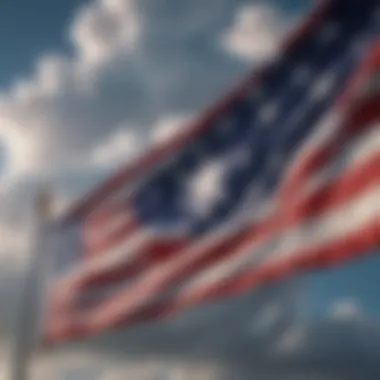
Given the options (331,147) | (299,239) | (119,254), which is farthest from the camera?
(119,254)

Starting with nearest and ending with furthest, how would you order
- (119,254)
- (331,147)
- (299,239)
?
(299,239), (331,147), (119,254)

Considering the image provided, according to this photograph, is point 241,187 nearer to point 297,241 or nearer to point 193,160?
point 193,160

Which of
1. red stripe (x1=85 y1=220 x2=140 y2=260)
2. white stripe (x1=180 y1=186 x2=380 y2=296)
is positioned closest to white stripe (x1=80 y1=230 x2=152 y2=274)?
red stripe (x1=85 y1=220 x2=140 y2=260)

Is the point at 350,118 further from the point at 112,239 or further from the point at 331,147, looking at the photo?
the point at 112,239

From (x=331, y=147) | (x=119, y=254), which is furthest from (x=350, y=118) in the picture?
(x=119, y=254)

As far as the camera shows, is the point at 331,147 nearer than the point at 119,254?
Yes

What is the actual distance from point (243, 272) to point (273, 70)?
3431 mm

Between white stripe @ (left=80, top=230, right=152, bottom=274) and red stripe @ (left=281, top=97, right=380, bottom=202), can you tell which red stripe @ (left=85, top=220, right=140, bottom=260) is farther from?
red stripe @ (left=281, top=97, right=380, bottom=202)

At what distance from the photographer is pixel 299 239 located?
47.6 feet

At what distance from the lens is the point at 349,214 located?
1382 cm

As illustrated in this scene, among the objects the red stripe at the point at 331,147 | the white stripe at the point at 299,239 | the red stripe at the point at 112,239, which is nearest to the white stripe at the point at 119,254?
the red stripe at the point at 112,239

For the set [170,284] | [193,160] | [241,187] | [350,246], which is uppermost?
[193,160]

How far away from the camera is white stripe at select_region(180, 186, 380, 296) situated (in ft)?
44.5

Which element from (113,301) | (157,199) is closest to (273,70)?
(157,199)
